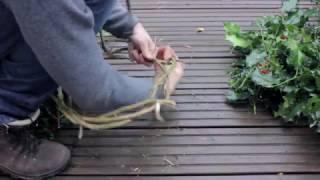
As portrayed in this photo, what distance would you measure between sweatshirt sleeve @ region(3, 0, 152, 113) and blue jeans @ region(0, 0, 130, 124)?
0.32 ft

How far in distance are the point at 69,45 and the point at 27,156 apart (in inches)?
13.3

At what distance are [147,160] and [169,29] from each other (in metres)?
0.81

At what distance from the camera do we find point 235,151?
1521mm

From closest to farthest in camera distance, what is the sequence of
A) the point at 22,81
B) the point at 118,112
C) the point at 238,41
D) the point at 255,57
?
the point at 22,81, the point at 118,112, the point at 255,57, the point at 238,41

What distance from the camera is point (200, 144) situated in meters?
1.55

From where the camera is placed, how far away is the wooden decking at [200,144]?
1.45 metres

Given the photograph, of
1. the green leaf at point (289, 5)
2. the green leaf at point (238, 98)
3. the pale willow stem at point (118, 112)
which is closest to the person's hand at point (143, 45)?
the pale willow stem at point (118, 112)

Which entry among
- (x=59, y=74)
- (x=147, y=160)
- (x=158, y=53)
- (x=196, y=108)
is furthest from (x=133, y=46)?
(x=59, y=74)

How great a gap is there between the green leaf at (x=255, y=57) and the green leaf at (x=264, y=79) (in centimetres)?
7

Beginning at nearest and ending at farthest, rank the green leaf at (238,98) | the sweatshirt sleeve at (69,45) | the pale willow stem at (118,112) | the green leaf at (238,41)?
the sweatshirt sleeve at (69,45) < the pale willow stem at (118,112) < the green leaf at (238,98) < the green leaf at (238,41)

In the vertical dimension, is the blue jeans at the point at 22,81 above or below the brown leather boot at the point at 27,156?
above

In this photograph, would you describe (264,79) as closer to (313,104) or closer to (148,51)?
(313,104)

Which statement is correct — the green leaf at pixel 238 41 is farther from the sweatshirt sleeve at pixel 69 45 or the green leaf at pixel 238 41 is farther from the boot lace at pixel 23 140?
the boot lace at pixel 23 140

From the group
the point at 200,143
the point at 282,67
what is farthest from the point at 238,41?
the point at 200,143
